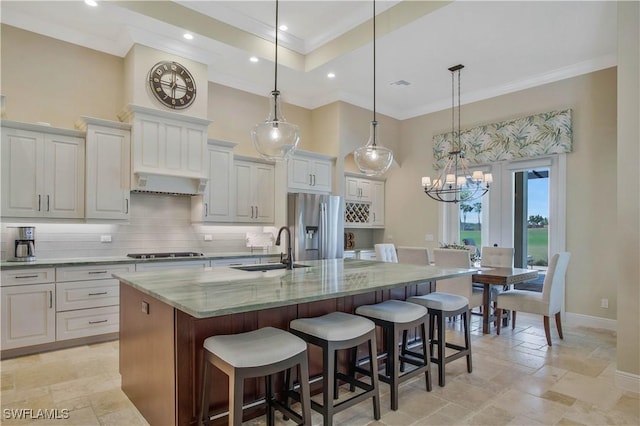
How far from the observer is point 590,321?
485 cm

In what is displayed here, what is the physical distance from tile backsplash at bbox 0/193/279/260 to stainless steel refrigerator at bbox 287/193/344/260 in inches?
17.7

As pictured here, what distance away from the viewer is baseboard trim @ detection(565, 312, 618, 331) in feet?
15.3

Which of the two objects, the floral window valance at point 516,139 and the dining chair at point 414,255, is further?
the floral window valance at point 516,139

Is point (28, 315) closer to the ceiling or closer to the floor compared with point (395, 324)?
closer to the floor

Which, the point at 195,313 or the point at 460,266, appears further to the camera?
the point at 460,266

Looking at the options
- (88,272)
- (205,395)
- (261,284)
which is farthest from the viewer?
(88,272)

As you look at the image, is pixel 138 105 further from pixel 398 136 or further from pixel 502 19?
pixel 398 136

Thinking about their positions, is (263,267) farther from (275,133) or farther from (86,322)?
(86,322)

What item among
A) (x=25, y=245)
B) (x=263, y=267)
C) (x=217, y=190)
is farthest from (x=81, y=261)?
(x=263, y=267)

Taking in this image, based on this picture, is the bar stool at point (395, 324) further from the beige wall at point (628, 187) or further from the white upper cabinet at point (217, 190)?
the white upper cabinet at point (217, 190)

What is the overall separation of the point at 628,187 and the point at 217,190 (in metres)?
4.36

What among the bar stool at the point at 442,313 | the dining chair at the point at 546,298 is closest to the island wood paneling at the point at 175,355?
the bar stool at the point at 442,313

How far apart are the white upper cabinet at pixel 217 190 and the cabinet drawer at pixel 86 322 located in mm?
1530

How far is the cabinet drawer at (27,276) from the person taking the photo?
3.53 m
